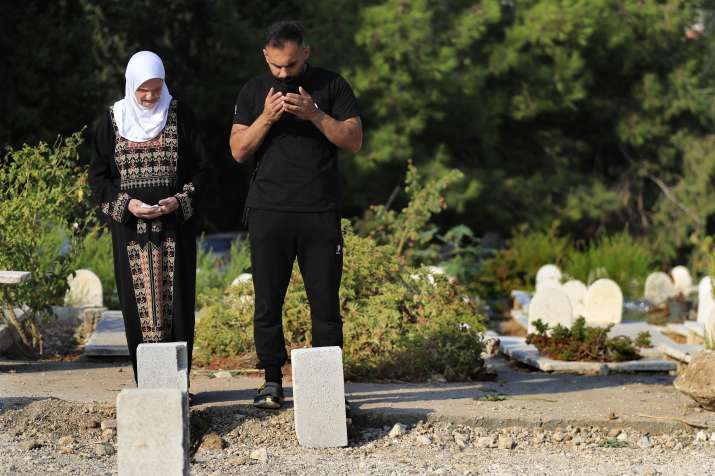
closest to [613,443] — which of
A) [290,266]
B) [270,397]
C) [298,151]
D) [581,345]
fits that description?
[270,397]

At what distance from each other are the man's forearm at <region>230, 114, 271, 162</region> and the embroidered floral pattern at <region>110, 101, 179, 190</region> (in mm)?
342

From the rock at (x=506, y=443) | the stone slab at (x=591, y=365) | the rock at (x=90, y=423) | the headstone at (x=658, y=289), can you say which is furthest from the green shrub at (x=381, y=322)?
the headstone at (x=658, y=289)

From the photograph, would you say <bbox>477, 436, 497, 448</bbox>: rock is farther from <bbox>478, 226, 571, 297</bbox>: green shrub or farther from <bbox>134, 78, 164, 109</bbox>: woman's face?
<bbox>478, 226, 571, 297</bbox>: green shrub

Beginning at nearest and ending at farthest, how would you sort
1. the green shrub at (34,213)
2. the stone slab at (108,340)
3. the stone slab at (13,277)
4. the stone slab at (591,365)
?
the stone slab at (13,277) < the green shrub at (34,213) < the stone slab at (108,340) < the stone slab at (591,365)

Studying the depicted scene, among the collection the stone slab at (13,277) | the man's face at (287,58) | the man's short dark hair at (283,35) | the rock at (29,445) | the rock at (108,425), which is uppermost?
the man's short dark hair at (283,35)

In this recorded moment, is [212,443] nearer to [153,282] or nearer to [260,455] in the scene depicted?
[260,455]

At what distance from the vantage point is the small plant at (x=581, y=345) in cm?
893

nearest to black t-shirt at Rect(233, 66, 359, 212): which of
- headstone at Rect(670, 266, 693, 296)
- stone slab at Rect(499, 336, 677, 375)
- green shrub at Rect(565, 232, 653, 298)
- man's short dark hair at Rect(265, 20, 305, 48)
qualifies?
man's short dark hair at Rect(265, 20, 305, 48)

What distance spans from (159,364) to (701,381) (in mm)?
2848

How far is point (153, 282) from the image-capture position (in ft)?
20.3

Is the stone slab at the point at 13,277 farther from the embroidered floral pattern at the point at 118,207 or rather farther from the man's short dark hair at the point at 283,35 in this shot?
the man's short dark hair at the point at 283,35

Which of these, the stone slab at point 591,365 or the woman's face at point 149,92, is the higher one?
the woman's face at point 149,92

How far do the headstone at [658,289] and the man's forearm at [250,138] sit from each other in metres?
8.44

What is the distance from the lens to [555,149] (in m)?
19.2
